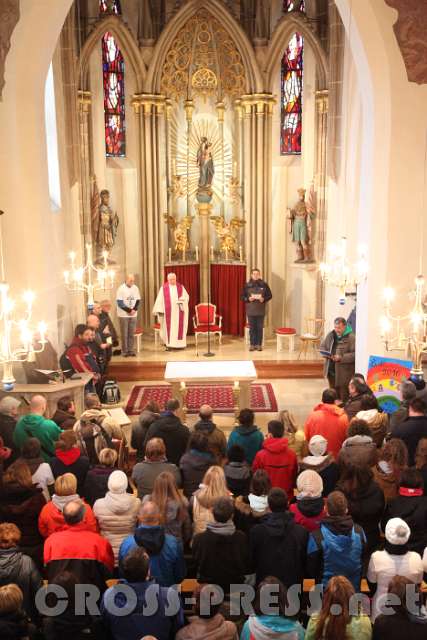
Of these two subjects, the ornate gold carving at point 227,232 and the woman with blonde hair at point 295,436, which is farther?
the ornate gold carving at point 227,232

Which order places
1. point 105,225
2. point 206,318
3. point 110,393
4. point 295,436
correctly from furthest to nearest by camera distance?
point 206,318 → point 105,225 → point 110,393 → point 295,436

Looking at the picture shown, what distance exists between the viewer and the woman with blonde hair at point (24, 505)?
5.34m

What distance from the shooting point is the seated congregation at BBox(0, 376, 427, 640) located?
3.96 meters

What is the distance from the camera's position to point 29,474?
215 inches

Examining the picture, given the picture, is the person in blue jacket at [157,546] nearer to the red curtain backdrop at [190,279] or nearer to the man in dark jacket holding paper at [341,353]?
the man in dark jacket holding paper at [341,353]

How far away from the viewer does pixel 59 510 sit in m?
5.21

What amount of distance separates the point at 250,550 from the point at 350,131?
1015 cm

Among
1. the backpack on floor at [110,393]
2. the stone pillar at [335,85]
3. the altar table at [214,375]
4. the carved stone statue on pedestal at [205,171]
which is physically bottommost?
the backpack on floor at [110,393]

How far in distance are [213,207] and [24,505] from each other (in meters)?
12.1

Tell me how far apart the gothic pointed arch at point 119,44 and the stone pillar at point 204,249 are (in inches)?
112

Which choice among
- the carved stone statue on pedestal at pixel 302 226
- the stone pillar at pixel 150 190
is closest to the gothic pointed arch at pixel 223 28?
the stone pillar at pixel 150 190

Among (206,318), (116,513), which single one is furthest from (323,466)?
(206,318)

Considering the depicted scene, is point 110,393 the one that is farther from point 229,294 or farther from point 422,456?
point 422,456

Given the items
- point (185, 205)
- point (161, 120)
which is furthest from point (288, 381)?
point (161, 120)
